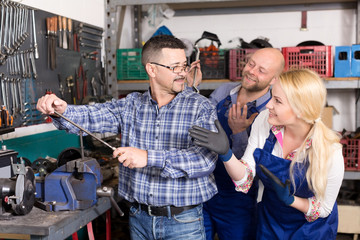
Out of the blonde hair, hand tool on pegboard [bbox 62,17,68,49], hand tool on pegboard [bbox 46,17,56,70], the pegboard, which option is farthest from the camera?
hand tool on pegboard [bbox 62,17,68,49]

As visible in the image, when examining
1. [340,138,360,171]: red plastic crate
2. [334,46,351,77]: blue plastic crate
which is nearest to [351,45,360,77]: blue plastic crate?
[334,46,351,77]: blue plastic crate

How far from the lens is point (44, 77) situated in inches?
92.1

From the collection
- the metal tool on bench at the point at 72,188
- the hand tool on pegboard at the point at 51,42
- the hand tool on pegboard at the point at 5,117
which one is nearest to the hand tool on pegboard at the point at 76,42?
the hand tool on pegboard at the point at 51,42

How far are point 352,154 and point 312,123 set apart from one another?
4.51 feet

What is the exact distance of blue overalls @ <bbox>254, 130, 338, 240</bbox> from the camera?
169 cm

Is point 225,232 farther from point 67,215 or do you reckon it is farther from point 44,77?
point 44,77

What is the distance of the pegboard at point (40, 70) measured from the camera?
2.05 meters

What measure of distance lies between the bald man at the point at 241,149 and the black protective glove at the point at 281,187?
18.1 inches

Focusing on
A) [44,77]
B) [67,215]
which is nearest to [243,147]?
[67,215]

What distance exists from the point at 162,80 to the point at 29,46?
36.1 inches

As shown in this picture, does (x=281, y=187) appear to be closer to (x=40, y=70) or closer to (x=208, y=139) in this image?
(x=208, y=139)

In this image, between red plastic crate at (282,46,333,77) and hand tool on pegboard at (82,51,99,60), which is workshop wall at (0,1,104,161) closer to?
hand tool on pegboard at (82,51,99,60)

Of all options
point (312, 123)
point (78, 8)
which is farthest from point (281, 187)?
point (78, 8)

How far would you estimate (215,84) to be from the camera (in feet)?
9.62
